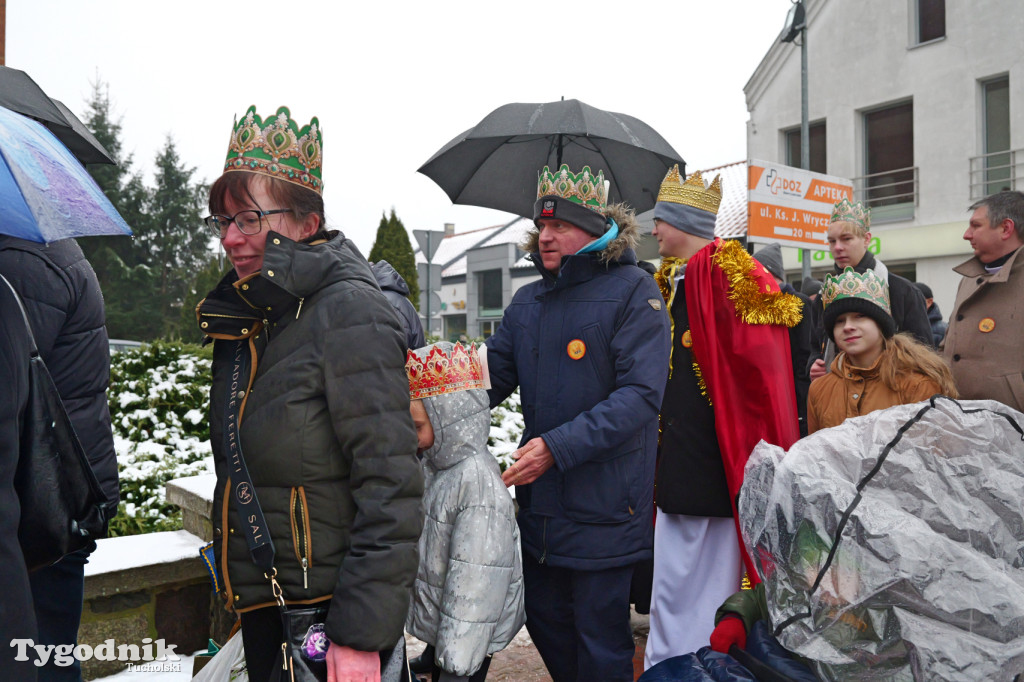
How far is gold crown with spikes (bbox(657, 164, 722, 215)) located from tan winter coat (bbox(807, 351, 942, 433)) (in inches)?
34.1

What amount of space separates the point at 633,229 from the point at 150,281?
92.4 feet

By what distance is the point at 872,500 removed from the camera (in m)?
1.64

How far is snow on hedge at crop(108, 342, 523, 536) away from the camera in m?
4.55

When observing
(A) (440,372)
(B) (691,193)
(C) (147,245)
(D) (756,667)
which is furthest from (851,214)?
(C) (147,245)

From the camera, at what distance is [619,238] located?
2.85 meters

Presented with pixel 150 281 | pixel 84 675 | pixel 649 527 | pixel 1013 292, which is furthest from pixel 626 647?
pixel 150 281

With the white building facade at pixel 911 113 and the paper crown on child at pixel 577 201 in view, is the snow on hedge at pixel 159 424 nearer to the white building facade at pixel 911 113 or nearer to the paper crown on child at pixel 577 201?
the paper crown on child at pixel 577 201

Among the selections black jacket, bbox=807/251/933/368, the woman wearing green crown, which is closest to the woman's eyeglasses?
the woman wearing green crown

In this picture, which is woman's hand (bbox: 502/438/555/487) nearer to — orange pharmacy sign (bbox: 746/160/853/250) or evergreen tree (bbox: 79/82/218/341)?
orange pharmacy sign (bbox: 746/160/853/250)

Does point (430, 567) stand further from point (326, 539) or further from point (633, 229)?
point (633, 229)

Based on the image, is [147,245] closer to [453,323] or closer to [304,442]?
[453,323]

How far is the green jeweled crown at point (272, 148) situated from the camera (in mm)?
1898

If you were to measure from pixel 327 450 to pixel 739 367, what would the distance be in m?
1.92

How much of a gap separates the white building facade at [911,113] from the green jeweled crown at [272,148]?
536 inches
